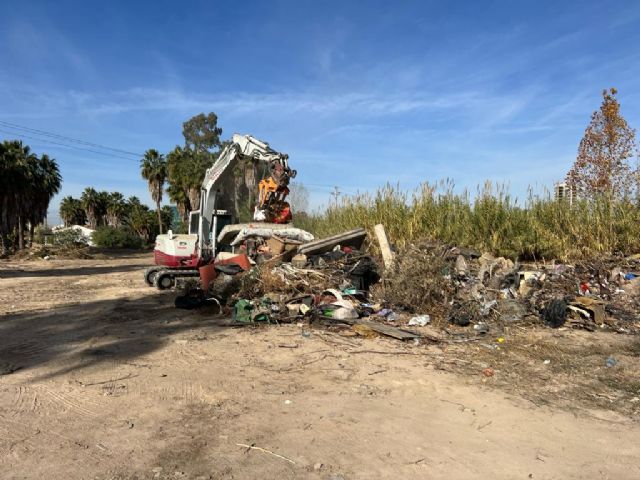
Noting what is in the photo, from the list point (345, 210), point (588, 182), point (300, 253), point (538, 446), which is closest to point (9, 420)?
point (538, 446)

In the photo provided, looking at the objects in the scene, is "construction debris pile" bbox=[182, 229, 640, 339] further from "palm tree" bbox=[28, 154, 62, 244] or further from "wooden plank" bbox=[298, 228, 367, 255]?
"palm tree" bbox=[28, 154, 62, 244]

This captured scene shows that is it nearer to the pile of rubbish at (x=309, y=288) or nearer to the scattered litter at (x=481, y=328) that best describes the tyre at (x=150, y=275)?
the pile of rubbish at (x=309, y=288)

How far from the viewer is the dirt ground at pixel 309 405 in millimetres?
3260

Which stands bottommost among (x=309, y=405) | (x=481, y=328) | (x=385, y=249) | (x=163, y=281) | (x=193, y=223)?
(x=309, y=405)

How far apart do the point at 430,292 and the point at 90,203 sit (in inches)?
2351

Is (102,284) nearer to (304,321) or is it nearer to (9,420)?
(304,321)

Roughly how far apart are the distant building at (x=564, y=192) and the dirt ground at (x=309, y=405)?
178 inches

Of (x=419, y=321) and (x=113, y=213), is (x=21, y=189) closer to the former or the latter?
(x=113, y=213)

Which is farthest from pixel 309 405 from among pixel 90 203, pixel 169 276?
pixel 90 203

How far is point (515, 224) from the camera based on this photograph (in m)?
10.5

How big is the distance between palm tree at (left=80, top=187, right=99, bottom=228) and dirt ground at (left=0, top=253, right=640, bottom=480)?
57.1 m

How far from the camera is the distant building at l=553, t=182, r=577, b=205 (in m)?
10.6

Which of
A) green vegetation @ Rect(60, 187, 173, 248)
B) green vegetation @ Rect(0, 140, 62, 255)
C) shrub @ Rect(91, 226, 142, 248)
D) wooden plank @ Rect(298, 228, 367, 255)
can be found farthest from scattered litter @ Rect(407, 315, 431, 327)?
→ green vegetation @ Rect(60, 187, 173, 248)

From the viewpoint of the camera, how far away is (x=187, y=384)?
4832 millimetres
